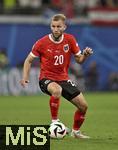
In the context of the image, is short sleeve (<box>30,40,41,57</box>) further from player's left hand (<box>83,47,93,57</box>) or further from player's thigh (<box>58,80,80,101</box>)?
player's left hand (<box>83,47,93,57</box>)

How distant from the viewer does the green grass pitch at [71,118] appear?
39.6 feet

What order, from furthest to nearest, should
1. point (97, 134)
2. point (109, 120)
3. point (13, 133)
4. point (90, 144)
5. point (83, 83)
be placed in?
point (83, 83) < point (109, 120) < point (97, 134) < point (90, 144) < point (13, 133)

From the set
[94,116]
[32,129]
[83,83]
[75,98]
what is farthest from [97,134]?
[83,83]

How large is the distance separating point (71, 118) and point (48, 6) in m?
16.7

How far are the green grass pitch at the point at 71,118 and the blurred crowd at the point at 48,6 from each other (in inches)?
235

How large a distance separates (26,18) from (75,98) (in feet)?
70.7

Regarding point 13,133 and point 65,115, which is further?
point 65,115

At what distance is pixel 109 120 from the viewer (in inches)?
711

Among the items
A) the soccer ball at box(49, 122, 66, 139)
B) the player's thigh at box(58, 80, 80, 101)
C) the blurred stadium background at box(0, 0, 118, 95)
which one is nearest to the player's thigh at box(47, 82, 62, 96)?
the player's thigh at box(58, 80, 80, 101)

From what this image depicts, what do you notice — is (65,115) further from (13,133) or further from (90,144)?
(13,133)

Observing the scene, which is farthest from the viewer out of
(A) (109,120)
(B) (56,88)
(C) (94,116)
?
(C) (94,116)

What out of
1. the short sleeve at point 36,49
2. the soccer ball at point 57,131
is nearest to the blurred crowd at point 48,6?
the short sleeve at point 36,49

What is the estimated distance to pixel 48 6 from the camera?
35.0m

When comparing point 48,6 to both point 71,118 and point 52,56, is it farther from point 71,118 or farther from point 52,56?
point 52,56
